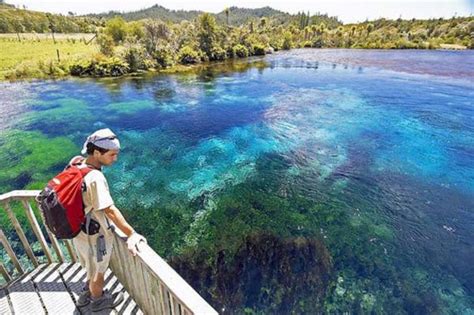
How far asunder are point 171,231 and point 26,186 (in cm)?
561

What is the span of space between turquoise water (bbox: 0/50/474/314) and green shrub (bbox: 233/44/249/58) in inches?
1047

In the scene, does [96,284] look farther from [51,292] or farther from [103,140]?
[103,140]

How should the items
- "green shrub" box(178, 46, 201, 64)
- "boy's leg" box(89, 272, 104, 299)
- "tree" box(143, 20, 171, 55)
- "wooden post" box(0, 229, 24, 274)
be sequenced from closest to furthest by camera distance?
"boy's leg" box(89, 272, 104, 299) < "wooden post" box(0, 229, 24, 274) < "tree" box(143, 20, 171, 55) < "green shrub" box(178, 46, 201, 64)

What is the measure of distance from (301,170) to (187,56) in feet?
99.2

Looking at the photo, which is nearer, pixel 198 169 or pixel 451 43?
pixel 198 169

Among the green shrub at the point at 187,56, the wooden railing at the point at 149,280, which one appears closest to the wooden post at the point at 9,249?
the wooden railing at the point at 149,280

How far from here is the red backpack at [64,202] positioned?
2.36 metres

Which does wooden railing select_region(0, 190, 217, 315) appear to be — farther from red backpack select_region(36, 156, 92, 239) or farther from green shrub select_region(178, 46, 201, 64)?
green shrub select_region(178, 46, 201, 64)

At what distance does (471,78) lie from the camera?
2559cm

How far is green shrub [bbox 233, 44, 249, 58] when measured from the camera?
45.0 metres

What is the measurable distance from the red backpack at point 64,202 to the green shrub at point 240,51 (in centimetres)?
4564

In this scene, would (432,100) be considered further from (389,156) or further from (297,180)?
(297,180)

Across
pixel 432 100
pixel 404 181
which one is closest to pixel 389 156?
pixel 404 181

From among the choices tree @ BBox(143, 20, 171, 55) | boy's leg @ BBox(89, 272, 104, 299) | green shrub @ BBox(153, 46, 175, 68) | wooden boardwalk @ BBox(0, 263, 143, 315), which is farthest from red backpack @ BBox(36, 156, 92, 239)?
tree @ BBox(143, 20, 171, 55)
